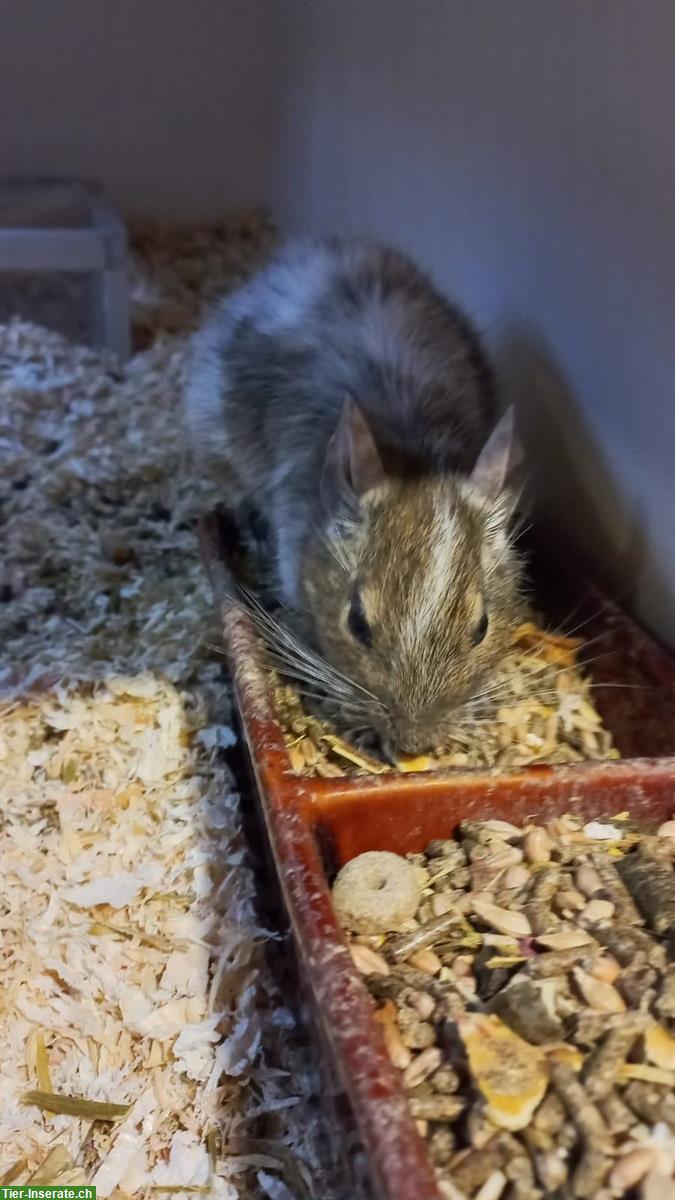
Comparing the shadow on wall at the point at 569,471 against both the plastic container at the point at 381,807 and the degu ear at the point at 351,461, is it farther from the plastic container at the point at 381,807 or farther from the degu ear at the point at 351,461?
the degu ear at the point at 351,461

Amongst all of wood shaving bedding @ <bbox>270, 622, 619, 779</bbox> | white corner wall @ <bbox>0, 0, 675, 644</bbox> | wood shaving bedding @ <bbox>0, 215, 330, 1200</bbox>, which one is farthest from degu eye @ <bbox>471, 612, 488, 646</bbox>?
wood shaving bedding @ <bbox>0, 215, 330, 1200</bbox>

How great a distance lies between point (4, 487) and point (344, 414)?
1697mm

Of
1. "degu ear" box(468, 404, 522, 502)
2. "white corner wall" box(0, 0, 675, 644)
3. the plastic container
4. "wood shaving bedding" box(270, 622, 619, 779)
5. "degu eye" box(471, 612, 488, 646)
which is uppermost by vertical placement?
"white corner wall" box(0, 0, 675, 644)

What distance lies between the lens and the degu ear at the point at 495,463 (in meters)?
2.29

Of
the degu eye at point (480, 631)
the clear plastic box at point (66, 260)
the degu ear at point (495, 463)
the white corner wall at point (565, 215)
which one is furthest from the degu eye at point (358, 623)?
the clear plastic box at point (66, 260)

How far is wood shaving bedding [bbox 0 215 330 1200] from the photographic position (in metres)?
1.81

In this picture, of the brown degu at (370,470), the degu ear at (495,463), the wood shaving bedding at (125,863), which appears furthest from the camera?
the degu ear at (495,463)

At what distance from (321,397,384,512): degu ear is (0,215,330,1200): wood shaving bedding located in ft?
2.21

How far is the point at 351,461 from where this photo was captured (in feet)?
7.33

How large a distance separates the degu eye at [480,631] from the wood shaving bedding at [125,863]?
67cm

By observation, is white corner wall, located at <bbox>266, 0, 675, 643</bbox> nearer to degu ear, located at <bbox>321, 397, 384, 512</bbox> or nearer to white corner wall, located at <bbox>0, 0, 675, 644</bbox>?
white corner wall, located at <bbox>0, 0, 675, 644</bbox>

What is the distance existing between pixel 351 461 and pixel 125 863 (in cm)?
99

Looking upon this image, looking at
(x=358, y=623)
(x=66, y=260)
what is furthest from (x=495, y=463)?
(x=66, y=260)

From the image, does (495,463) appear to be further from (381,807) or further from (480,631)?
(381,807)
